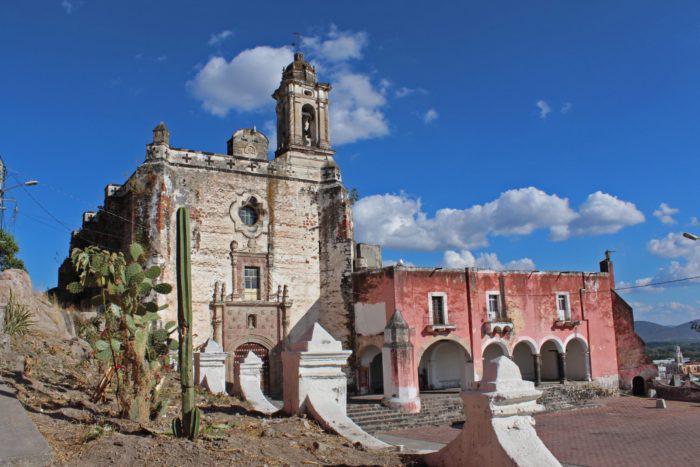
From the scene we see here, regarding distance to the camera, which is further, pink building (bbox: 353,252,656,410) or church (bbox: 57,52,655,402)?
pink building (bbox: 353,252,656,410)

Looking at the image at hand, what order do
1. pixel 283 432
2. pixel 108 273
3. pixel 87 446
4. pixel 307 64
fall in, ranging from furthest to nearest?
1. pixel 307 64
2. pixel 108 273
3. pixel 283 432
4. pixel 87 446

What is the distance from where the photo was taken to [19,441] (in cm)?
467

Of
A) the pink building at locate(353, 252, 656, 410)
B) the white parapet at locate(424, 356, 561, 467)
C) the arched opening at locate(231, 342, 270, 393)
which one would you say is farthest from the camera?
the pink building at locate(353, 252, 656, 410)

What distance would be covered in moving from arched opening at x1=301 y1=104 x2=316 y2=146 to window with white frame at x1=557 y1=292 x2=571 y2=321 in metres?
14.6

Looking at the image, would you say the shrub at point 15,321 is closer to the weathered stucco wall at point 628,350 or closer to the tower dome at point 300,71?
the tower dome at point 300,71

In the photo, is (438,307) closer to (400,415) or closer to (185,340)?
(400,415)

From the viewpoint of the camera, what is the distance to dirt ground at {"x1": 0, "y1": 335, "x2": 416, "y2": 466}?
5.17m

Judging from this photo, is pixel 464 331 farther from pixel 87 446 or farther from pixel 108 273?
pixel 87 446

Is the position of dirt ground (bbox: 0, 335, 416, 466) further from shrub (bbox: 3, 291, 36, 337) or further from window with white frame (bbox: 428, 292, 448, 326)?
window with white frame (bbox: 428, 292, 448, 326)

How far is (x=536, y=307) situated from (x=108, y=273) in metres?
24.8

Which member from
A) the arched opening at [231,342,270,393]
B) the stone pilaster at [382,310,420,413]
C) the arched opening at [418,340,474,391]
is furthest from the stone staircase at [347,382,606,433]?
the arched opening at [231,342,270,393]

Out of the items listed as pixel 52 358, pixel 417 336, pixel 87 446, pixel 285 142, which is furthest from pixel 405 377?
pixel 87 446

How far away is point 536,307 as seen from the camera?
95.9ft

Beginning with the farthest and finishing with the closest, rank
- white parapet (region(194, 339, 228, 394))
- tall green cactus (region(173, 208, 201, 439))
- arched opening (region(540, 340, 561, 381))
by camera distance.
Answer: arched opening (region(540, 340, 561, 381)), white parapet (region(194, 339, 228, 394)), tall green cactus (region(173, 208, 201, 439))
